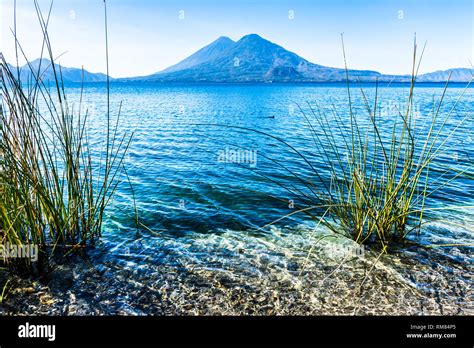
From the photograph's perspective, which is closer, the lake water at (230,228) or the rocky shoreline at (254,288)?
the rocky shoreline at (254,288)

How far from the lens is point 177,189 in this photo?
8156 mm

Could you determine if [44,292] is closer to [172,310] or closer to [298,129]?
[172,310]

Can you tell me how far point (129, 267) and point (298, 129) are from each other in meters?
16.2

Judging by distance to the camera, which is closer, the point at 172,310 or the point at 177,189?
the point at 172,310

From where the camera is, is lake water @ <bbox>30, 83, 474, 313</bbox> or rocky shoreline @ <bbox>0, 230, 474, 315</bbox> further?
lake water @ <bbox>30, 83, 474, 313</bbox>

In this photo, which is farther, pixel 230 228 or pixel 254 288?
pixel 230 228

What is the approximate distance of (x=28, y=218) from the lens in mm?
3438

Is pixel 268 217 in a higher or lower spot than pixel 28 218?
lower

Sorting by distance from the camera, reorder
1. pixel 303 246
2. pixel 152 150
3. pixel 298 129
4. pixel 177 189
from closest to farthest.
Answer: pixel 303 246 < pixel 177 189 < pixel 152 150 < pixel 298 129
